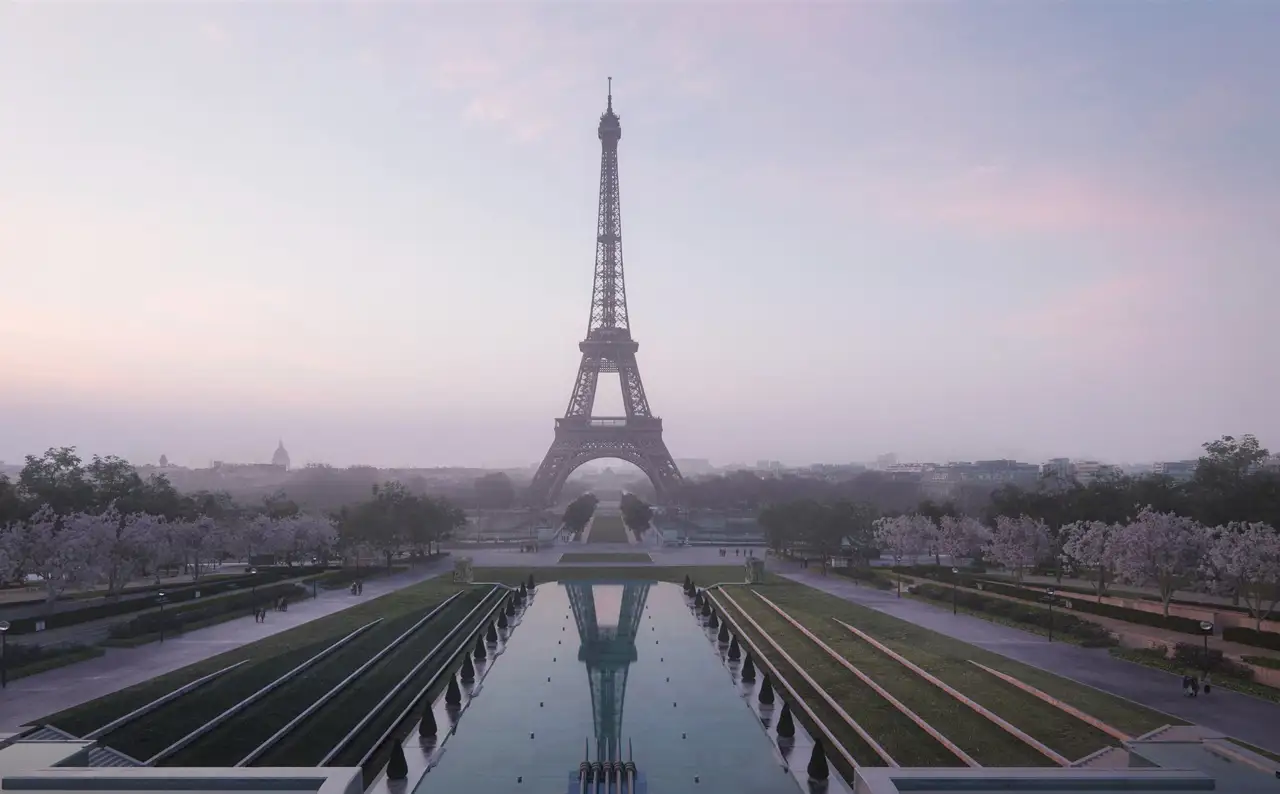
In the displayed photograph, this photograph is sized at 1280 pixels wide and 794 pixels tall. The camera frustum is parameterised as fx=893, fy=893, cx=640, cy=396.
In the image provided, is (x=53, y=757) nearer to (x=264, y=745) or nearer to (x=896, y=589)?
(x=264, y=745)

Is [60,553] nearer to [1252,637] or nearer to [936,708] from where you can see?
[936,708]

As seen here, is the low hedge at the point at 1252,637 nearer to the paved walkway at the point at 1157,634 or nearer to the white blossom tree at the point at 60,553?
the paved walkway at the point at 1157,634

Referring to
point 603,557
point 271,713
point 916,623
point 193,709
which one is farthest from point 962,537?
point 193,709

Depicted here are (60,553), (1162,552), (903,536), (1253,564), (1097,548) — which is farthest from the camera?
(903,536)

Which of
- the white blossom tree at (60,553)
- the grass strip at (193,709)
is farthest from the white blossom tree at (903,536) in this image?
the white blossom tree at (60,553)

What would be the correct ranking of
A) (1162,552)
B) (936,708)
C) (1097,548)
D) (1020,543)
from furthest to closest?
(1020,543) → (1097,548) → (1162,552) → (936,708)

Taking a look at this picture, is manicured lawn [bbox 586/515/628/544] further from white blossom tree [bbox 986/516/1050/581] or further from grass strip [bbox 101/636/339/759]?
grass strip [bbox 101/636/339/759]
